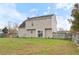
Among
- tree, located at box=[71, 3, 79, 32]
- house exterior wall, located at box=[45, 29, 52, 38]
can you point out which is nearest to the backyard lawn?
house exterior wall, located at box=[45, 29, 52, 38]

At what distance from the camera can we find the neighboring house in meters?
1.72

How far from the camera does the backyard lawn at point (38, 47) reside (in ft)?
5.60

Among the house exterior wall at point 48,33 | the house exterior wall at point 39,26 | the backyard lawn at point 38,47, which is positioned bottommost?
the backyard lawn at point 38,47

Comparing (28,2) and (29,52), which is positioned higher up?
(28,2)

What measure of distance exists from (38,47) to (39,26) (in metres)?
0.22

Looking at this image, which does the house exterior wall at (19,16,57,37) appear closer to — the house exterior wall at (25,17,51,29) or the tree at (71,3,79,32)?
the house exterior wall at (25,17,51,29)

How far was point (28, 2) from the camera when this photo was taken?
1.75 metres

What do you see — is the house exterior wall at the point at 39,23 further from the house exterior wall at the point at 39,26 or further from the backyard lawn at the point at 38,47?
the backyard lawn at the point at 38,47

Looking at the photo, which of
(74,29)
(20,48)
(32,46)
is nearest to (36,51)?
(32,46)

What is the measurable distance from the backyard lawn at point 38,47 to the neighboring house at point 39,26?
6 cm

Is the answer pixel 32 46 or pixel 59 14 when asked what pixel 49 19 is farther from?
pixel 32 46

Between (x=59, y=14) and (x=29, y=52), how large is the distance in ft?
1.69

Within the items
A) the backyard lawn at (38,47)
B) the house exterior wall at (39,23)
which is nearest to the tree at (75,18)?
the backyard lawn at (38,47)

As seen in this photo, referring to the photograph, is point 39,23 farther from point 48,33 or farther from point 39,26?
point 48,33
